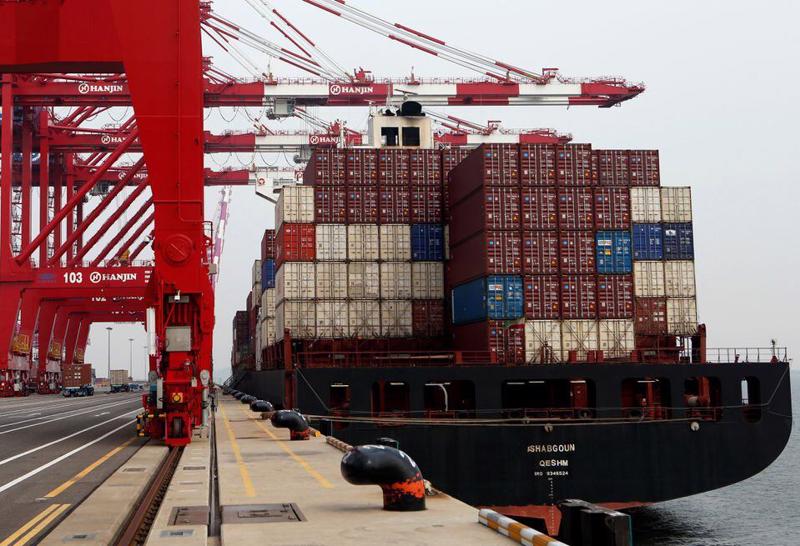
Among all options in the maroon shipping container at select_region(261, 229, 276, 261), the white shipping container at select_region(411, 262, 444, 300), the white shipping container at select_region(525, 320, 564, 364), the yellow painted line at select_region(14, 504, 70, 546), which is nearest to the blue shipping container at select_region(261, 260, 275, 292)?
the maroon shipping container at select_region(261, 229, 276, 261)

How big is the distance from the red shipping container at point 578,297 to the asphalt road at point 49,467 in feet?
53.7

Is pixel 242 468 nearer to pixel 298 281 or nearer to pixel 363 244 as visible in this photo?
pixel 298 281

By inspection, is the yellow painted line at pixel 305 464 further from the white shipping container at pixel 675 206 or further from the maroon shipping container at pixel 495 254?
the white shipping container at pixel 675 206

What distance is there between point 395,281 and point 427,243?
2.34 meters

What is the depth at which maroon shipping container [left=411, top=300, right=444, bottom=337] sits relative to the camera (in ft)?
130

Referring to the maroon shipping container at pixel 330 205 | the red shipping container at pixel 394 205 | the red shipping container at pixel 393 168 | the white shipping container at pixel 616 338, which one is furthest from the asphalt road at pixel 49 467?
the white shipping container at pixel 616 338

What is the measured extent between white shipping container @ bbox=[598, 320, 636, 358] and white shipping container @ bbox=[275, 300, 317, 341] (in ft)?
40.7

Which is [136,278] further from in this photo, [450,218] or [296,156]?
[450,218]

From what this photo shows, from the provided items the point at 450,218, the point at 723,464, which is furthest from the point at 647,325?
the point at 450,218

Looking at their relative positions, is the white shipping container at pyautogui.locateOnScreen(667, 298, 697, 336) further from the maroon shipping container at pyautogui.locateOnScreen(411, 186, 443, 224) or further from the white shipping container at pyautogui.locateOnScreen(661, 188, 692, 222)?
the maroon shipping container at pyautogui.locateOnScreen(411, 186, 443, 224)

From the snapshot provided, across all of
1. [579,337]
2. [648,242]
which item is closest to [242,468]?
[579,337]

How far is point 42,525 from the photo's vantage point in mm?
13570

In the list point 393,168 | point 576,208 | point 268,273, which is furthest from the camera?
point 268,273

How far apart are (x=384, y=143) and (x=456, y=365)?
838 inches
